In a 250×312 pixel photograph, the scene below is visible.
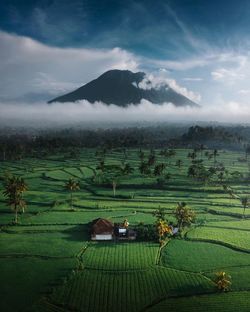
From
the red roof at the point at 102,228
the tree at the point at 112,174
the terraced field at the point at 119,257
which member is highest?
the tree at the point at 112,174

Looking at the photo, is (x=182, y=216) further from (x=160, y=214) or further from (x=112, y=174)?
(x=112, y=174)

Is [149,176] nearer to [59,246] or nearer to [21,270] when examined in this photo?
[59,246]

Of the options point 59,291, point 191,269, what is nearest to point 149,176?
point 191,269

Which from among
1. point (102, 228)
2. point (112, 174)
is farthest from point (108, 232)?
point (112, 174)

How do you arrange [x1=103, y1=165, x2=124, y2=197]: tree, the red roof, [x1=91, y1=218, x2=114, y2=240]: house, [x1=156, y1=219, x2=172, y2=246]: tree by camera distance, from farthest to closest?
[x1=103, y1=165, x2=124, y2=197]: tree
the red roof
[x1=91, y1=218, x2=114, y2=240]: house
[x1=156, y1=219, x2=172, y2=246]: tree

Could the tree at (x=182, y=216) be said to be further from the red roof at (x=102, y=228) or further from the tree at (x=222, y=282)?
the tree at (x=222, y=282)

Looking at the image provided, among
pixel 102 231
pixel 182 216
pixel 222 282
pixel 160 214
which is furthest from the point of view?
pixel 160 214

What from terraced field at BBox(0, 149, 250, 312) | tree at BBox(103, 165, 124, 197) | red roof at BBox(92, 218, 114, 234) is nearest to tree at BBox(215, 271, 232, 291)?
terraced field at BBox(0, 149, 250, 312)

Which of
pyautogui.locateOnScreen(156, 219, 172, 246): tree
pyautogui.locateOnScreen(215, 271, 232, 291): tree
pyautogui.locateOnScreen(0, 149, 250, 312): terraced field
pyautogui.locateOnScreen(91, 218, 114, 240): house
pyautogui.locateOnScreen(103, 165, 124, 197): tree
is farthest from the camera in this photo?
pyautogui.locateOnScreen(103, 165, 124, 197): tree

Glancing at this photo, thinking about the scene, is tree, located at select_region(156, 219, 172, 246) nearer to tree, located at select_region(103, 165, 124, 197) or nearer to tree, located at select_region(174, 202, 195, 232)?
tree, located at select_region(174, 202, 195, 232)

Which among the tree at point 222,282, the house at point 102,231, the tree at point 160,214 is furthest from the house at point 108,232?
the tree at point 222,282
